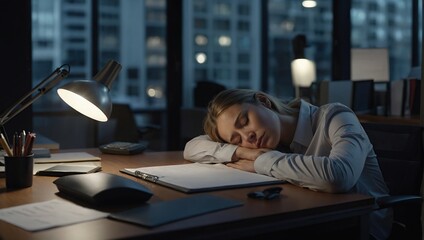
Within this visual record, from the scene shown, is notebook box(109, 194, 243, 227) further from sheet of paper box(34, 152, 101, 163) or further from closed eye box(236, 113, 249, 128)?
sheet of paper box(34, 152, 101, 163)

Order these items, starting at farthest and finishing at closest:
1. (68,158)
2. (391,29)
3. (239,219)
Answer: (391,29)
(68,158)
(239,219)

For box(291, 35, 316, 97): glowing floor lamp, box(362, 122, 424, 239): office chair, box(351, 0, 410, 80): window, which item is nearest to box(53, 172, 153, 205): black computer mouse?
box(362, 122, 424, 239): office chair

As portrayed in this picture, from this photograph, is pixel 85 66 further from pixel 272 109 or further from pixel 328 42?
pixel 272 109

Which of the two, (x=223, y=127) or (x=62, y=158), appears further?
(x=62, y=158)

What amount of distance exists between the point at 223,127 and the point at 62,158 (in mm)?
719

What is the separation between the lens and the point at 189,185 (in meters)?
1.58

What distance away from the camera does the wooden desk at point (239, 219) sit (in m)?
1.14

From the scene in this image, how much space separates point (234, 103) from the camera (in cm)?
191

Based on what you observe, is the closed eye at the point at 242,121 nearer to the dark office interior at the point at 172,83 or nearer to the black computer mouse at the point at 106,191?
the black computer mouse at the point at 106,191

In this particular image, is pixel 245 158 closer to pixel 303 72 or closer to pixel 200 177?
pixel 200 177

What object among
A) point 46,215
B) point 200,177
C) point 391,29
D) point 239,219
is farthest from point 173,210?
point 391,29

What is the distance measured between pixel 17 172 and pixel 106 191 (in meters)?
0.43

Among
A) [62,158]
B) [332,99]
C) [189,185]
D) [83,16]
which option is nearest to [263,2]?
[83,16]

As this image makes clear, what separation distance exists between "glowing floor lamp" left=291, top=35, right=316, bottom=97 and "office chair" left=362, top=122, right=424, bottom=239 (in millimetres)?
2639
